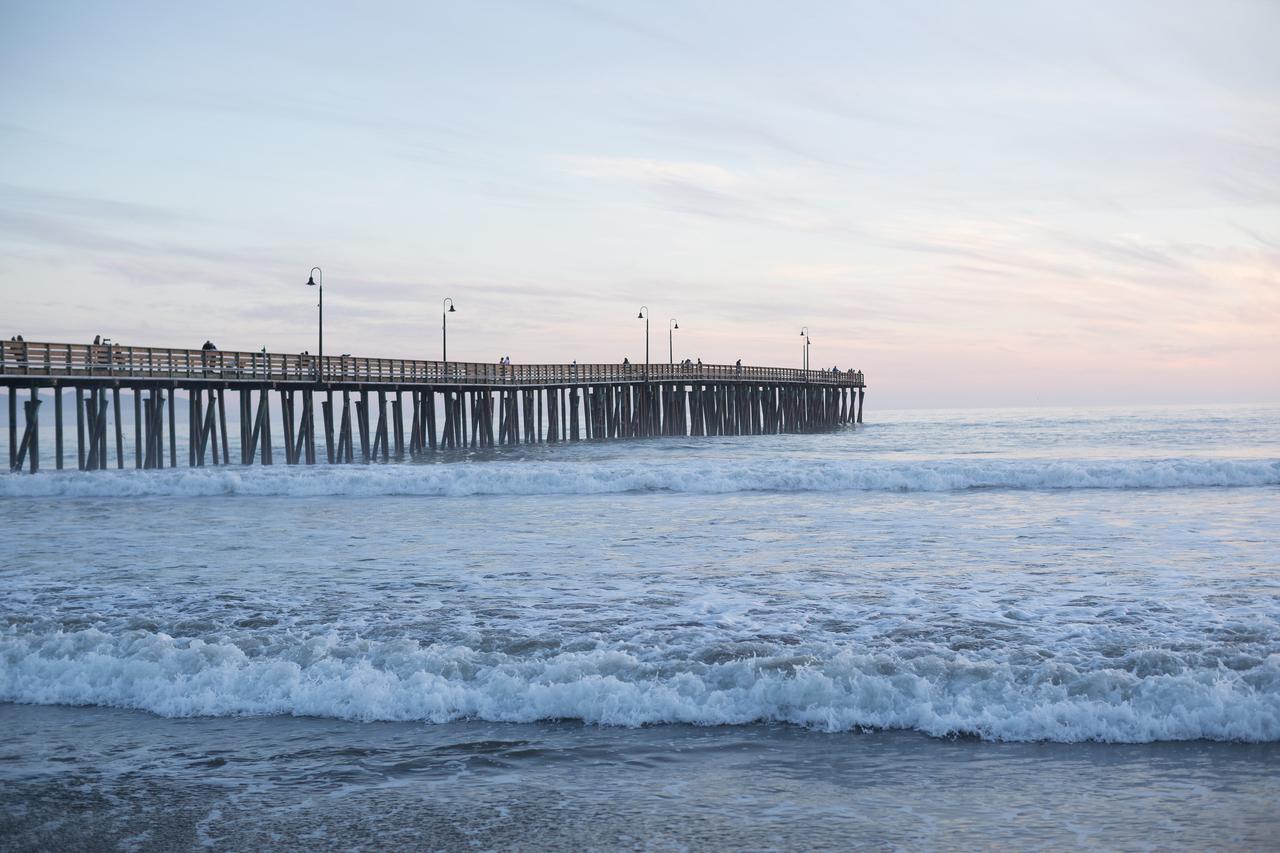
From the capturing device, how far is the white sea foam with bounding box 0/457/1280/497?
2450 cm

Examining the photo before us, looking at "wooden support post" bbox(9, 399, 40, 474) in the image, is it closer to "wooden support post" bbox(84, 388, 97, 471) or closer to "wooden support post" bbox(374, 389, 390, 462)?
"wooden support post" bbox(84, 388, 97, 471)

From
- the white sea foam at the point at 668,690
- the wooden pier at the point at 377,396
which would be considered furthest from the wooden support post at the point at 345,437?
the white sea foam at the point at 668,690

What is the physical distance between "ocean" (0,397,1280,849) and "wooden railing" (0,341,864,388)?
17606mm

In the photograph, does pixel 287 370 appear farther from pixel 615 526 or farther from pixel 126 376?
pixel 615 526

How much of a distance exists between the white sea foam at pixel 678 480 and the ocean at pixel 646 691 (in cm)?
909

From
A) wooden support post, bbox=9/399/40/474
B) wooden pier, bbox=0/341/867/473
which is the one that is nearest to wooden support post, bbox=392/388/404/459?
wooden pier, bbox=0/341/867/473

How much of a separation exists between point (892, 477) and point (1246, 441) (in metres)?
30.8

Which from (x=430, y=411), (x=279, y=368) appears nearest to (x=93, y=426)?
(x=279, y=368)

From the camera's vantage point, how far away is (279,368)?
38531mm

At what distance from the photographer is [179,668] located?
25.6 ft

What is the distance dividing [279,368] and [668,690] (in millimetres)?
34004

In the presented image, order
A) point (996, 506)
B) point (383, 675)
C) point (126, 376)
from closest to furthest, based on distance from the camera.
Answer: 1. point (383, 675)
2. point (996, 506)
3. point (126, 376)

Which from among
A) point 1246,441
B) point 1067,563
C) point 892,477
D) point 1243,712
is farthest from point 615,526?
point 1246,441

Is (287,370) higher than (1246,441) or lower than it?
higher
